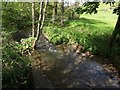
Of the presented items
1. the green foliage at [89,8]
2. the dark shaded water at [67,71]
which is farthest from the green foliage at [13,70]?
the green foliage at [89,8]

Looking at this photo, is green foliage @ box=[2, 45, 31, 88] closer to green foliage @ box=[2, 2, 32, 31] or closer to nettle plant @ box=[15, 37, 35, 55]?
nettle plant @ box=[15, 37, 35, 55]

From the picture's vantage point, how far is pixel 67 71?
1245 cm

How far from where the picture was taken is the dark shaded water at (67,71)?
11018mm

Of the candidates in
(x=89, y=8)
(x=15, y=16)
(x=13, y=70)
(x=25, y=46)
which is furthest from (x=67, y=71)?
(x=15, y=16)

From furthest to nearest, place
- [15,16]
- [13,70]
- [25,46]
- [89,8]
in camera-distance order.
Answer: [15,16]
[25,46]
[89,8]
[13,70]

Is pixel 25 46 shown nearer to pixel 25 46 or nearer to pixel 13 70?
pixel 25 46

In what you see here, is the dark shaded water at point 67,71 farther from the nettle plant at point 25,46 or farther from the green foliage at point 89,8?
the green foliage at point 89,8

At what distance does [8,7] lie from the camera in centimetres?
1892

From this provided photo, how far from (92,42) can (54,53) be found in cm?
290

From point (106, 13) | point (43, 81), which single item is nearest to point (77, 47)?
point (43, 81)

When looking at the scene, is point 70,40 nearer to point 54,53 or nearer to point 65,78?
point 54,53

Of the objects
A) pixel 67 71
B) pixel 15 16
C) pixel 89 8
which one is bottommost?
pixel 67 71

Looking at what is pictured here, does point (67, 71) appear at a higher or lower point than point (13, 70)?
lower

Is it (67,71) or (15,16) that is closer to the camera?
(67,71)
